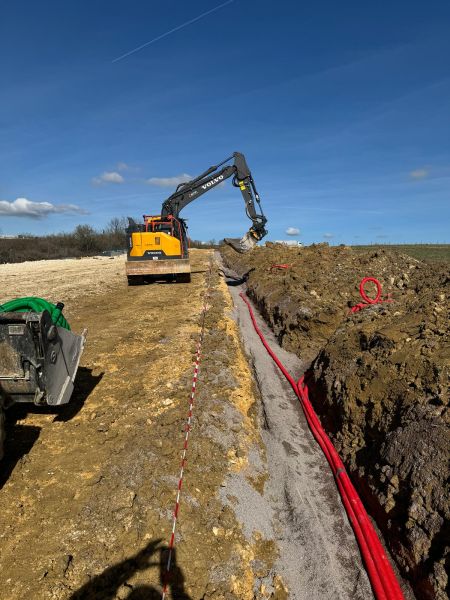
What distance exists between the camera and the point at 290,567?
13.1ft

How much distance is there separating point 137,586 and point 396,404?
3.85 m

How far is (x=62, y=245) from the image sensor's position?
6062cm

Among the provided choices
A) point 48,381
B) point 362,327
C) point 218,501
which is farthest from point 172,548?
point 362,327

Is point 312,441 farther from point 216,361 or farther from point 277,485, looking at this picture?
point 216,361

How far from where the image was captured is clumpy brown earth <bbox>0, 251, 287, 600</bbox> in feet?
11.3

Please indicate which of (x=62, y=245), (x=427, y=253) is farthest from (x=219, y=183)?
(x=62, y=245)

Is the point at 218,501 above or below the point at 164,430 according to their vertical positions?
below

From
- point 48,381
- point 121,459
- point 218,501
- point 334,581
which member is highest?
point 48,381

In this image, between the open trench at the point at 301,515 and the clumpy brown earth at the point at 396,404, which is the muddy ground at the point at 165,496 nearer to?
the open trench at the point at 301,515

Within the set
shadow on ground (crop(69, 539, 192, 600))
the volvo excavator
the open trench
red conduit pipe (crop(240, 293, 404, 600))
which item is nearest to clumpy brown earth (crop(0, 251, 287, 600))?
shadow on ground (crop(69, 539, 192, 600))

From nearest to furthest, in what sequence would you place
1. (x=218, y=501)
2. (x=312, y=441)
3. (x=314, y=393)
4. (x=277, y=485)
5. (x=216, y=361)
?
(x=218, y=501) < (x=277, y=485) < (x=312, y=441) < (x=314, y=393) < (x=216, y=361)

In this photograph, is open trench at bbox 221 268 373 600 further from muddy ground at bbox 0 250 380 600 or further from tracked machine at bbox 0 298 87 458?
tracked machine at bbox 0 298 87 458

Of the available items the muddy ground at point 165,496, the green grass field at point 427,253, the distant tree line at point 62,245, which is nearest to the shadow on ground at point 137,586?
the muddy ground at point 165,496

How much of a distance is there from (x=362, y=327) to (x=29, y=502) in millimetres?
6370
